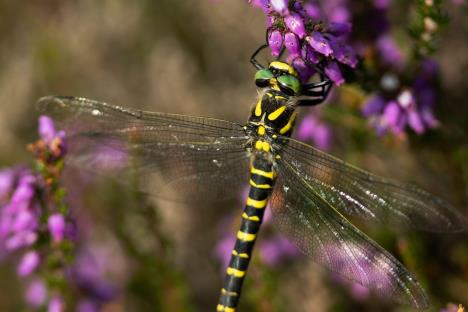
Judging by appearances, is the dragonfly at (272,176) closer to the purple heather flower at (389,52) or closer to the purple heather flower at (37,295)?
the purple heather flower at (389,52)

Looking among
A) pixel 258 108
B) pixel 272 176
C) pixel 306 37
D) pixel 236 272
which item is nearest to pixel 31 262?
pixel 236 272

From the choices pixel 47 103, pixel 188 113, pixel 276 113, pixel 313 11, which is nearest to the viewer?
pixel 313 11

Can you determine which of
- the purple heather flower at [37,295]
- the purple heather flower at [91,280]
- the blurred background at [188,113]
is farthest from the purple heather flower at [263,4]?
the purple heather flower at [37,295]

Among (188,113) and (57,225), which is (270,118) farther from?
(188,113)

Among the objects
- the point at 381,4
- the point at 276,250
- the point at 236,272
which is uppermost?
the point at 381,4

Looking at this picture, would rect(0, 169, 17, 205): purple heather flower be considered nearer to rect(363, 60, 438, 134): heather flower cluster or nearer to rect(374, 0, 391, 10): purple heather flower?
rect(363, 60, 438, 134): heather flower cluster

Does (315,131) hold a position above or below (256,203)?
above
